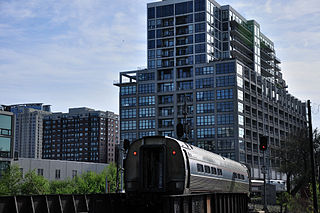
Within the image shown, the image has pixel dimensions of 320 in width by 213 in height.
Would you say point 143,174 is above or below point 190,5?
below

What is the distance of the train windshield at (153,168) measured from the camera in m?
21.0

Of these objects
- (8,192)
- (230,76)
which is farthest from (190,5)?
(8,192)

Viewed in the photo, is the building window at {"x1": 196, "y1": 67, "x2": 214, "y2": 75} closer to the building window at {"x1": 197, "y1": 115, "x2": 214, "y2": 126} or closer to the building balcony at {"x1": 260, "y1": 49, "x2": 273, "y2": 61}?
the building window at {"x1": 197, "y1": 115, "x2": 214, "y2": 126}

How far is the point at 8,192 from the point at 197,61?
72.0 meters

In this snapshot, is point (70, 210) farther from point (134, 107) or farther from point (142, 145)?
point (134, 107)

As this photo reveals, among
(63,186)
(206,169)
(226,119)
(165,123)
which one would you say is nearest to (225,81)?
(226,119)

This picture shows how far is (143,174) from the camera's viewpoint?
21.2m

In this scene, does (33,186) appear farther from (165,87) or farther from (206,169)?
(165,87)

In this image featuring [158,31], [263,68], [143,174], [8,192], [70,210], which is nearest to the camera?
[70,210]

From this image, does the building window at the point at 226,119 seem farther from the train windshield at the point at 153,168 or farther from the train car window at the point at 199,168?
the train windshield at the point at 153,168

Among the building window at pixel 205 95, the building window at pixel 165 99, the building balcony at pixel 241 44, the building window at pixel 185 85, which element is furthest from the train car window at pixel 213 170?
the building balcony at pixel 241 44

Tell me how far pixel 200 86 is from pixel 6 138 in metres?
65.6

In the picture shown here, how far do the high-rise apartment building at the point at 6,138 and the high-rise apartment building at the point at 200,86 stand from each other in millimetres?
56972

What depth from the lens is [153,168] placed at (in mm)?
21312
